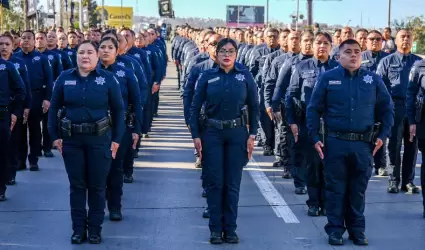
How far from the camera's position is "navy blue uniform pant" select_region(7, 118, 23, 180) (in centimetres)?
1127

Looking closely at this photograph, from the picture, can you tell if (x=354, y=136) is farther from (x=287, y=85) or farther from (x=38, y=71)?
(x=38, y=71)

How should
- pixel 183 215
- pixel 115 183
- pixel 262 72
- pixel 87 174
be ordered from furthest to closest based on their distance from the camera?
pixel 262 72 → pixel 183 215 → pixel 115 183 → pixel 87 174

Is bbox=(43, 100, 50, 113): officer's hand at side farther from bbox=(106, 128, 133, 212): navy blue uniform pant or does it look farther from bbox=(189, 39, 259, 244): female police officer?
bbox=(189, 39, 259, 244): female police officer

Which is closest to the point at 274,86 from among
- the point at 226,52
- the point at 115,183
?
the point at 115,183

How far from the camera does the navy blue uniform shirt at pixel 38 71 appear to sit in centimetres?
1275

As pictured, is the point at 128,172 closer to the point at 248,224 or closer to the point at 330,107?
the point at 248,224

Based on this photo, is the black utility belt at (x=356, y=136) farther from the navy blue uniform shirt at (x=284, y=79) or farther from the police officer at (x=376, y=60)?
the police officer at (x=376, y=60)

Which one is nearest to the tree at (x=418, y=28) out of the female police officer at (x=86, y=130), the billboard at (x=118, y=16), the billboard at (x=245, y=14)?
the billboard at (x=118, y=16)

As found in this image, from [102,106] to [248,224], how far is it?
213 centimetres

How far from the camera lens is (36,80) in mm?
12828

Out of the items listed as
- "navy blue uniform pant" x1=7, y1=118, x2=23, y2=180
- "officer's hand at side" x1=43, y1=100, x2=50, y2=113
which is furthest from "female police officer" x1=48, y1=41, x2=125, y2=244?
"officer's hand at side" x1=43, y1=100, x2=50, y2=113

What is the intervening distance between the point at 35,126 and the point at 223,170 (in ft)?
17.8

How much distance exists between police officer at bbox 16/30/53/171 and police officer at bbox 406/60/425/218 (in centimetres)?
565

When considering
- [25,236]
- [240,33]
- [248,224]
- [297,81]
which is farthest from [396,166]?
[240,33]
